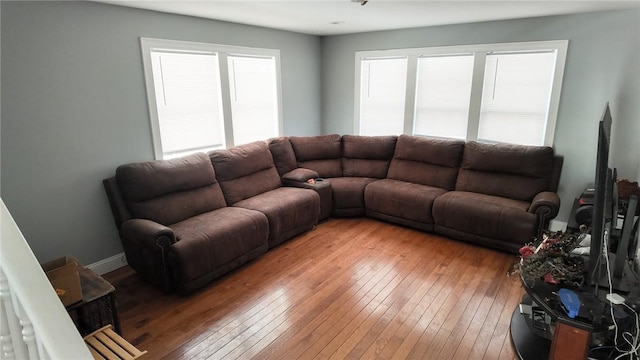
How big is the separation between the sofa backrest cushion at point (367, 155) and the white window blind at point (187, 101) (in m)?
1.75

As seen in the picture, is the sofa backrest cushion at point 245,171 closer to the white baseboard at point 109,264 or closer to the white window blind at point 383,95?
the white baseboard at point 109,264

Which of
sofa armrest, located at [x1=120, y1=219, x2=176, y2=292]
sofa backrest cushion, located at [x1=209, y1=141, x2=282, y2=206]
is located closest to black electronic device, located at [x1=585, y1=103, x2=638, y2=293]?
sofa armrest, located at [x1=120, y1=219, x2=176, y2=292]

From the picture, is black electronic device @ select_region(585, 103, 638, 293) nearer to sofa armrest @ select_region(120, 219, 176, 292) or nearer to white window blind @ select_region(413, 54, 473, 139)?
white window blind @ select_region(413, 54, 473, 139)

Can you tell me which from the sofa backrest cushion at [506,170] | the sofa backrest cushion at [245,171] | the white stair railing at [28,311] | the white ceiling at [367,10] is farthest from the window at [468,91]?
the white stair railing at [28,311]

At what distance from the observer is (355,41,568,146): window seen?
12.7 feet

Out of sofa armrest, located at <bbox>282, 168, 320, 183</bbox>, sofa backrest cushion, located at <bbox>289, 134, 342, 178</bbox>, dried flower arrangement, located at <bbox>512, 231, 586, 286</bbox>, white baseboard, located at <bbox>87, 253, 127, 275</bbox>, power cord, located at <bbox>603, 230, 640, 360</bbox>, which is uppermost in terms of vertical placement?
sofa backrest cushion, located at <bbox>289, 134, 342, 178</bbox>

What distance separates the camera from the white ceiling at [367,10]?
10.1ft

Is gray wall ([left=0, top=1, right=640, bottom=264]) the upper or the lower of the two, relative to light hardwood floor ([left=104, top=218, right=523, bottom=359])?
upper

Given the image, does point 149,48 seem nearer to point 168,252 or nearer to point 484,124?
point 168,252

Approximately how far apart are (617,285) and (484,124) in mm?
2617

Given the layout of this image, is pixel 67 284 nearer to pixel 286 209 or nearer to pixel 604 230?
pixel 286 209

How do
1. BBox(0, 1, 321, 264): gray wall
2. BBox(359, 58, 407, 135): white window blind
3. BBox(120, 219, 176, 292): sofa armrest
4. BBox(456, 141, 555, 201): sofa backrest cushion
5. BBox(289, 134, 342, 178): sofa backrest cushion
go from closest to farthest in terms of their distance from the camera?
BBox(0, 1, 321, 264): gray wall
BBox(120, 219, 176, 292): sofa armrest
BBox(456, 141, 555, 201): sofa backrest cushion
BBox(289, 134, 342, 178): sofa backrest cushion
BBox(359, 58, 407, 135): white window blind

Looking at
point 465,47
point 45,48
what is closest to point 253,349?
point 45,48

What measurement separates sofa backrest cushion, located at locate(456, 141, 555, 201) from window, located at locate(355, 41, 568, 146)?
0.30m
